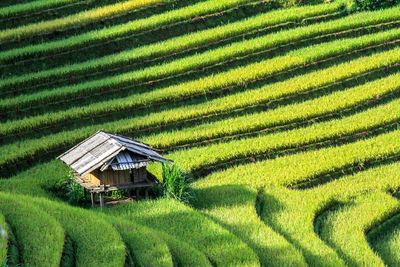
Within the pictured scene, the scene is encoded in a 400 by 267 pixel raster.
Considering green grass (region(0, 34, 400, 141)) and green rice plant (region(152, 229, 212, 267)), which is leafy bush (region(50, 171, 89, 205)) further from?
green rice plant (region(152, 229, 212, 267))

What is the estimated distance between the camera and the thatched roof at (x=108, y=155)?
11.1m

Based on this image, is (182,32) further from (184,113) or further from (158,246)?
(158,246)

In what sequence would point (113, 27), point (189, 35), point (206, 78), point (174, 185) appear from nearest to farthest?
point (174, 185), point (206, 78), point (189, 35), point (113, 27)

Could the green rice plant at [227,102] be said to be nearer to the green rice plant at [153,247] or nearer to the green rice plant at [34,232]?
the green rice plant at [153,247]

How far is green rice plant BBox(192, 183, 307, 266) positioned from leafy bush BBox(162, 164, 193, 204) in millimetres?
245

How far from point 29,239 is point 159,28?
11.3 meters

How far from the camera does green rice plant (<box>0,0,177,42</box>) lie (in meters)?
18.6

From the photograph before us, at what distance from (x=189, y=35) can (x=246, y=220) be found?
8.89 meters

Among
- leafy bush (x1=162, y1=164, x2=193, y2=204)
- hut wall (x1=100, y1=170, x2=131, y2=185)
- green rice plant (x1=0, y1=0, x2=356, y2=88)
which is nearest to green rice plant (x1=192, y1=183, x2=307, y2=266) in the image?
leafy bush (x1=162, y1=164, x2=193, y2=204)

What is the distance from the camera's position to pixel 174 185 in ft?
38.6

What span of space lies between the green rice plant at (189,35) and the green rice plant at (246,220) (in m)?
6.69

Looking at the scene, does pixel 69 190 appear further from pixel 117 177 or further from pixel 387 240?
pixel 387 240

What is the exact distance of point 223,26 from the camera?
19.0 metres

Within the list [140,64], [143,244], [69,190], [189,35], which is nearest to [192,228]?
[143,244]
